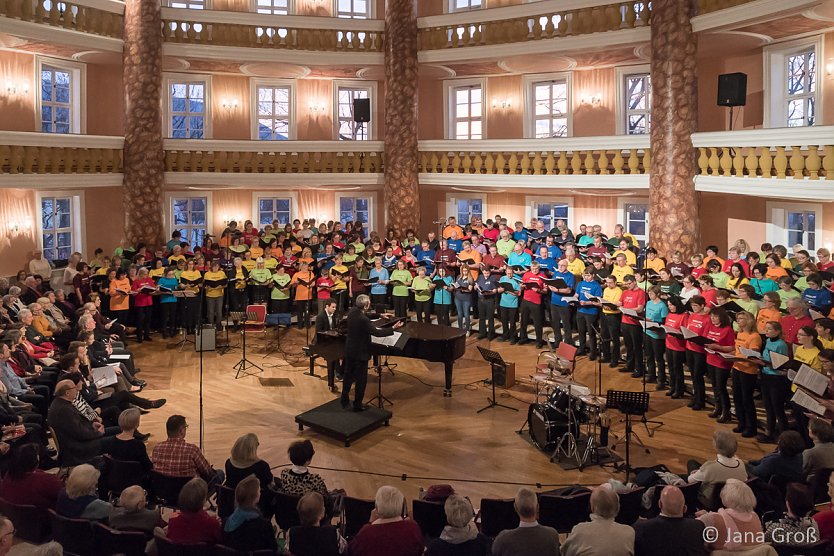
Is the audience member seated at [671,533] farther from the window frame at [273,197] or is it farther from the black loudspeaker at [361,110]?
the window frame at [273,197]

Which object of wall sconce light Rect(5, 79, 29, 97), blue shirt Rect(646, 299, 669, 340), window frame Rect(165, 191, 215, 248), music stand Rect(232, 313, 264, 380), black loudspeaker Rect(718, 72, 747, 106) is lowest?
music stand Rect(232, 313, 264, 380)

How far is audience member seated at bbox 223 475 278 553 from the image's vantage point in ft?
18.5

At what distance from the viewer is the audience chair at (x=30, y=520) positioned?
6176 millimetres

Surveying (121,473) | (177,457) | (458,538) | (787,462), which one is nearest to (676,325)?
(787,462)

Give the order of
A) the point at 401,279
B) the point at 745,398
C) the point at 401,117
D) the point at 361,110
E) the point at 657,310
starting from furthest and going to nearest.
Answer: the point at 361,110 → the point at 401,117 → the point at 401,279 → the point at 657,310 → the point at 745,398

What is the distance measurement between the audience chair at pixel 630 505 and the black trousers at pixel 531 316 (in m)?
8.23

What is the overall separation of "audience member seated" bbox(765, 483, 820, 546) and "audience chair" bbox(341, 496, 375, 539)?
10.3 ft

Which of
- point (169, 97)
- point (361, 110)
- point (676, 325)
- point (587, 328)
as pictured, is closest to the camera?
point (676, 325)

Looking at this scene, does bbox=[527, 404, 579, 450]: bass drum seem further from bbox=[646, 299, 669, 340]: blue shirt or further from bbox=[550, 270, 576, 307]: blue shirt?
bbox=[550, 270, 576, 307]: blue shirt

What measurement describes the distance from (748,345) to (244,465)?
6.72 m

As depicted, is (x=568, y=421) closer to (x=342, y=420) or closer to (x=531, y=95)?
(x=342, y=420)

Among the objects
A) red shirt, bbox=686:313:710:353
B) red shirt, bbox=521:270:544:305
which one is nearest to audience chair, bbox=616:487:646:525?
red shirt, bbox=686:313:710:353

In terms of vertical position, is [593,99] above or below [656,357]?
above

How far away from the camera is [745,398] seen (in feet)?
33.3
